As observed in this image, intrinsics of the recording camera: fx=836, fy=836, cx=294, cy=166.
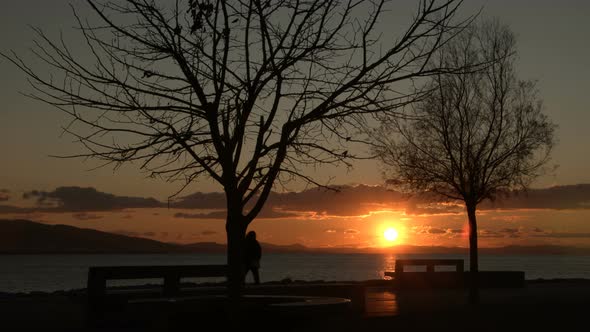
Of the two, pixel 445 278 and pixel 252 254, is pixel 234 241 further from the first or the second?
pixel 445 278

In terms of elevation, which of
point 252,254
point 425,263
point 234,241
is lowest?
point 425,263

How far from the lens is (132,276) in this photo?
17.0m

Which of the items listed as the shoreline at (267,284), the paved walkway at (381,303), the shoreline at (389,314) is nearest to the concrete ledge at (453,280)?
the shoreline at (267,284)

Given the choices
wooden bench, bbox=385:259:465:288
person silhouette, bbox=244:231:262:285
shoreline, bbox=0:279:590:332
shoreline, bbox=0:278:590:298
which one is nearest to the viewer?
shoreline, bbox=0:279:590:332

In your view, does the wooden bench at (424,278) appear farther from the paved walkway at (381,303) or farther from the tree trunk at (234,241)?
the tree trunk at (234,241)

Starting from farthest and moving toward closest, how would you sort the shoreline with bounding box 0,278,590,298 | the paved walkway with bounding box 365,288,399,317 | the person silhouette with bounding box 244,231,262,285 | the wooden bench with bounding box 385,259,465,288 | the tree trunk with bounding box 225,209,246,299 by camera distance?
1. the wooden bench with bounding box 385,259,465,288
2. the person silhouette with bounding box 244,231,262,285
3. the shoreline with bounding box 0,278,590,298
4. the paved walkway with bounding box 365,288,399,317
5. the tree trunk with bounding box 225,209,246,299

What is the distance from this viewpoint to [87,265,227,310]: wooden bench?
16.2 metres

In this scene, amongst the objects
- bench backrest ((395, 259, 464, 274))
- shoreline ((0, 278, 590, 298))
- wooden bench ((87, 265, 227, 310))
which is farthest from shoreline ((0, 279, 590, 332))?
bench backrest ((395, 259, 464, 274))

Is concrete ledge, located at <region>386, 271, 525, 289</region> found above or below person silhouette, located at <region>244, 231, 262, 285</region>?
below

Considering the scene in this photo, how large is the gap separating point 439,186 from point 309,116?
18860 mm

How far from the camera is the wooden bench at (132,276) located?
53.2 ft

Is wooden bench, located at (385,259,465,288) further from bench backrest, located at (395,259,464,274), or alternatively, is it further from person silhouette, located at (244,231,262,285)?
person silhouette, located at (244,231,262,285)

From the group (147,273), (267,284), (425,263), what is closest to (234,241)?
(147,273)

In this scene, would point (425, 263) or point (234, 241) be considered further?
point (425, 263)
